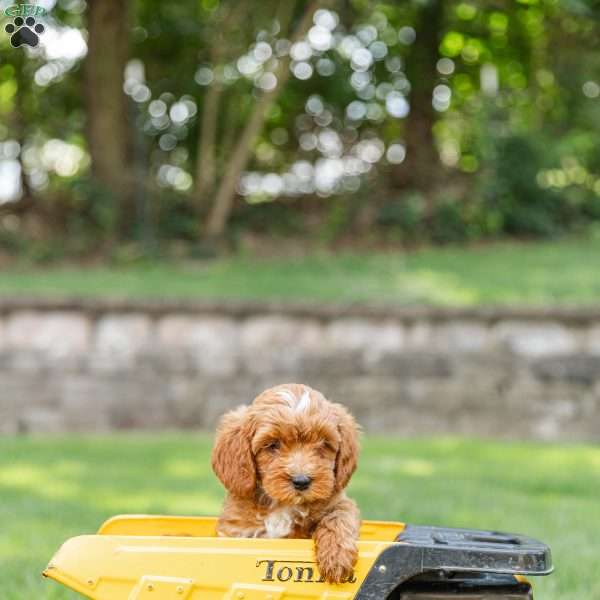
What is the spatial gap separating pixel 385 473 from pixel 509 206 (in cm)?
910

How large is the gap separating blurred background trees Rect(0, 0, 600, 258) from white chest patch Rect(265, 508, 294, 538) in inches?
434

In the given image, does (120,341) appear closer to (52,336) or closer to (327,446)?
(52,336)

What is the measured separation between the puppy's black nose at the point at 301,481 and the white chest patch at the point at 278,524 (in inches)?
9.3

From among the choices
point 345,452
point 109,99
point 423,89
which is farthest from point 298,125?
point 345,452

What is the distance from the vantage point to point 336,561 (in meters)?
3.38

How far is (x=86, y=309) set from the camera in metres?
10.8

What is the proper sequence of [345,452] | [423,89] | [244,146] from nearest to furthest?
[345,452] → [244,146] → [423,89]

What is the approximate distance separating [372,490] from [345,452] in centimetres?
350

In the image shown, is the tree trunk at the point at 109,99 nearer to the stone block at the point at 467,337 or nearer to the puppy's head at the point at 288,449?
the stone block at the point at 467,337

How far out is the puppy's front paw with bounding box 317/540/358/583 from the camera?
338cm

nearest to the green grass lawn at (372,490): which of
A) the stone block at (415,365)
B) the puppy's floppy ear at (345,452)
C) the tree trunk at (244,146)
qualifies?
the stone block at (415,365)

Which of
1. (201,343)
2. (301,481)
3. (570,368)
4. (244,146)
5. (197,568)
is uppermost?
(244,146)

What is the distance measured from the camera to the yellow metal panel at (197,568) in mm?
3395

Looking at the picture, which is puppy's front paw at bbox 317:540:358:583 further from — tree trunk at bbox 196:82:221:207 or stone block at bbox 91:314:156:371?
tree trunk at bbox 196:82:221:207
